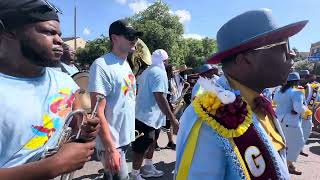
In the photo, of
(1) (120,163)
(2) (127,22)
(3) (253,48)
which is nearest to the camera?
(3) (253,48)

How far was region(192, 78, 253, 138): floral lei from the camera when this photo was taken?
1657mm

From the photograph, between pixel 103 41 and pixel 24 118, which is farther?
pixel 103 41

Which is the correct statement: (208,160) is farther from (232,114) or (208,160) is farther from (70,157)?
(70,157)

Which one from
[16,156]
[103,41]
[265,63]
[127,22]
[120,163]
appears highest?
[103,41]

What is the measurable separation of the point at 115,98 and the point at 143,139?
2.04m

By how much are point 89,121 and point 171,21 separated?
4530 centimetres

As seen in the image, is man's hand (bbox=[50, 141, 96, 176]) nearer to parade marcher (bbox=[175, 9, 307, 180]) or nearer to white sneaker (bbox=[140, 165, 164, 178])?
parade marcher (bbox=[175, 9, 307, 180])

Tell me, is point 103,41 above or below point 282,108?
above

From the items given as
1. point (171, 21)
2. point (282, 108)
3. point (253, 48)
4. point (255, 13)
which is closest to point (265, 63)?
point (253, 48)

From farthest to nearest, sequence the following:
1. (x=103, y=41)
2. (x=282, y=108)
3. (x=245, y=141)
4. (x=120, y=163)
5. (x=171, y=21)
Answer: (x=103, y=41) → (x=171, y=21) → (x=282, y=108) → (x=120, y=163) → (x=245, y=141)

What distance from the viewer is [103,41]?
56.1m

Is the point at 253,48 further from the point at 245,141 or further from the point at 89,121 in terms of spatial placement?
the point at 89,121

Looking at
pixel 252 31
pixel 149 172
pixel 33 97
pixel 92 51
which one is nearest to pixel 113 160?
pixel 33 97

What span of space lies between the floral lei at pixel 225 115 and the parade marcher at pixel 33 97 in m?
0.59
